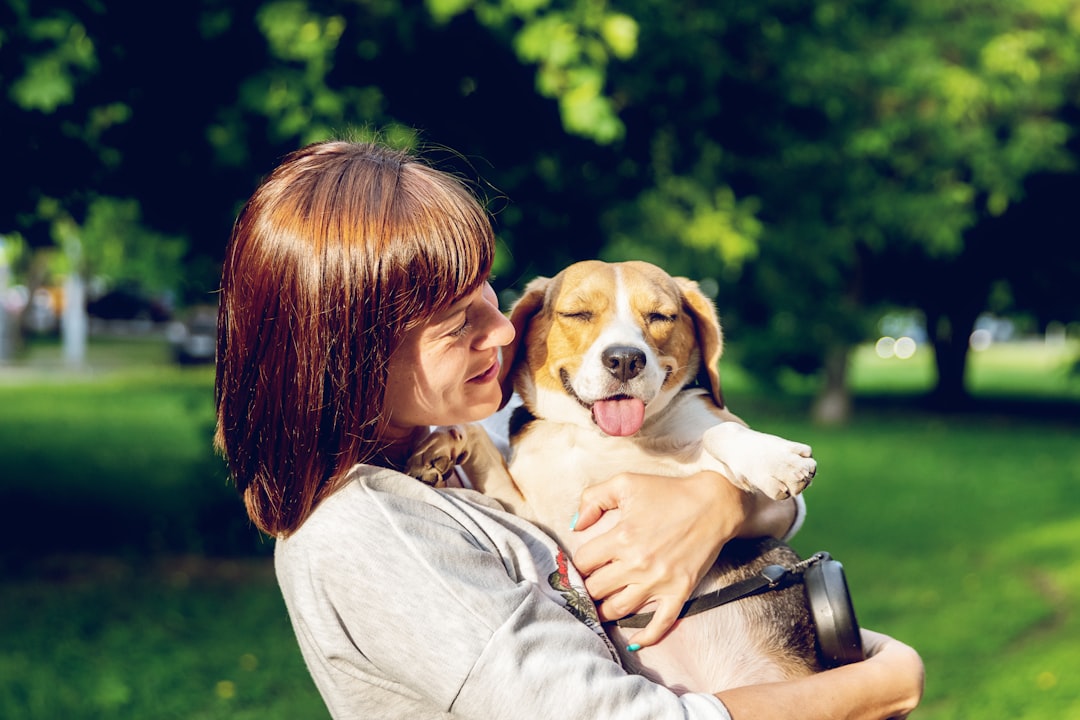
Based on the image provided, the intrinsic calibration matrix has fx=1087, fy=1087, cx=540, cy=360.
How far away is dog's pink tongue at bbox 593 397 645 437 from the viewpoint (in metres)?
2.37

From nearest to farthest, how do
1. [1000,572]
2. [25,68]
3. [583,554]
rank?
[583,554], [25,68], [1000,572]

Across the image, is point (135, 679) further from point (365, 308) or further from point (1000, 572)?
point (1000, 572)

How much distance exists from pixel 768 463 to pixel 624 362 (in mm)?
412

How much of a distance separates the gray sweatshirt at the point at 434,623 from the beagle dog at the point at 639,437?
0.38 meters

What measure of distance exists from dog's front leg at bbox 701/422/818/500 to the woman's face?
21.9 inches

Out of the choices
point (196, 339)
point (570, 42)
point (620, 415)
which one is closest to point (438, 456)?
point (620, 415)

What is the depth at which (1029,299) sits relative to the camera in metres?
18.5

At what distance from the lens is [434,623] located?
1.51 meters

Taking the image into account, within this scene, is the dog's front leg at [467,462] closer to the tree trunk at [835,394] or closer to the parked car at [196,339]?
the tree trunk at [835,394]

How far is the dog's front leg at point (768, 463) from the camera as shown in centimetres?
211

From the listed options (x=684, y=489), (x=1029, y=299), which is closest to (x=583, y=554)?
(x=684, y=489)

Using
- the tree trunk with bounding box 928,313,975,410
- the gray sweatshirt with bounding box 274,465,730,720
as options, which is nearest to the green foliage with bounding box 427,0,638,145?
the gray sweatshirt with bounding box 274,465,730,720

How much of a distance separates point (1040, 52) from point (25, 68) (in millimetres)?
13617

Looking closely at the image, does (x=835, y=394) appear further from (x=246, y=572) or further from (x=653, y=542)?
(x=653, y=542)
